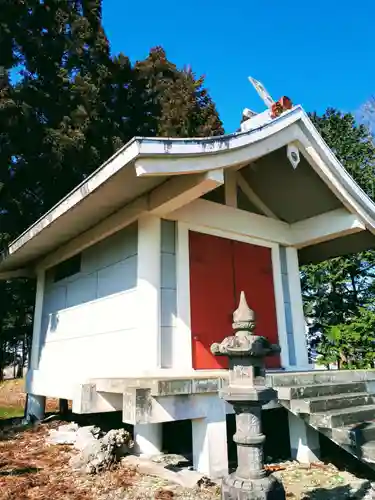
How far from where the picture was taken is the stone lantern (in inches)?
113

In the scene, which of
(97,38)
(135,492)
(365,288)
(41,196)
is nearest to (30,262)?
(41,196)

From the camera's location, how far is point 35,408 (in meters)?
7.84

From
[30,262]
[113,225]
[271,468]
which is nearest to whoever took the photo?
[271,468]

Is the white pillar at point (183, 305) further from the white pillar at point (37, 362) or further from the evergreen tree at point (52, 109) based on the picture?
the evergreen tree at point (52, 109)

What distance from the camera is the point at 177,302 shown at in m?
5.51

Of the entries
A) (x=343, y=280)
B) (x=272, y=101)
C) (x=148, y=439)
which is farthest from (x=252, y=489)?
(x=343, y=280)

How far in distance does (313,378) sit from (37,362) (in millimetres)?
5808

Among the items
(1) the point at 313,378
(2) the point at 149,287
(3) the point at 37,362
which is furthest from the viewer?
(3) the point at 37,362

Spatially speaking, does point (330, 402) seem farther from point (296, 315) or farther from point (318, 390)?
point (296, 315)

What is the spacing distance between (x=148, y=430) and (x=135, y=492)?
1295 millimetres

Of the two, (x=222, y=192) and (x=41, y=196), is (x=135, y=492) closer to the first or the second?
(x=222, y=192)

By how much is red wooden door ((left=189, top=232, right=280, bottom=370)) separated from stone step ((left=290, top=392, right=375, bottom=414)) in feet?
5.44

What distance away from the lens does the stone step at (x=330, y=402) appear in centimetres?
413

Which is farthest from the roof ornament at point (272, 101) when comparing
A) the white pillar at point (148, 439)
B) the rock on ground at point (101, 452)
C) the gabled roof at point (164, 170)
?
the rock on ground at point (101, 452)
